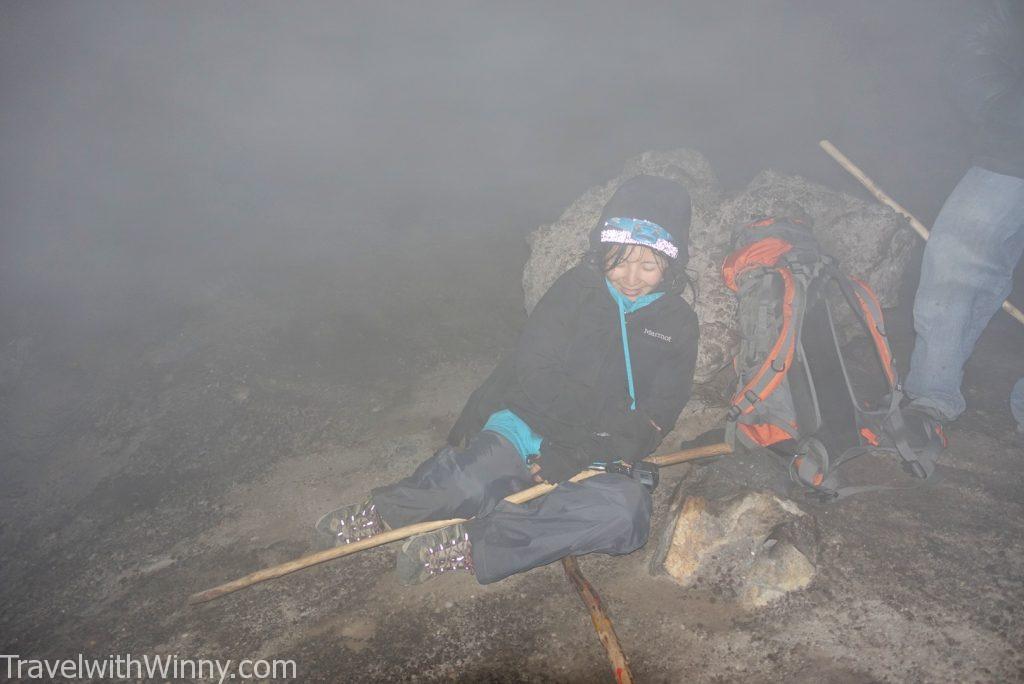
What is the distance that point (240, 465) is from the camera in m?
4.04

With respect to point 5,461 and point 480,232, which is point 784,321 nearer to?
point 480,232

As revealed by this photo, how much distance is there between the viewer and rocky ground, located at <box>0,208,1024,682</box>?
8.54ft

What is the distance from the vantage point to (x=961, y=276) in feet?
12.0

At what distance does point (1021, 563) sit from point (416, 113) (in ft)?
40.5

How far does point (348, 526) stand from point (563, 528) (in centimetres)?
137

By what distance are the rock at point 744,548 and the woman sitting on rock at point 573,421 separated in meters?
0.27

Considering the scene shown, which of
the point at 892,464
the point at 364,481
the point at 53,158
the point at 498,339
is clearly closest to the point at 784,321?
the point at 892,464

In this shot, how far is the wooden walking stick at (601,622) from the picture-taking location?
2.46 metres

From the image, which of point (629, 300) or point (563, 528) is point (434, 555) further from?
point (629, 300)

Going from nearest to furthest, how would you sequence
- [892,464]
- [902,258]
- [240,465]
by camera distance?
[892,464]
[240,465]
[902,258]

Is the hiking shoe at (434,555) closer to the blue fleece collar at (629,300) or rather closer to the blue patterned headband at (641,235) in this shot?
the blue fleece collar at (629,300)

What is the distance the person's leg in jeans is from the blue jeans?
101 inches

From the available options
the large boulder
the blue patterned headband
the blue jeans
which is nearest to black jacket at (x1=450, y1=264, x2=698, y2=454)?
the blue patterned headband

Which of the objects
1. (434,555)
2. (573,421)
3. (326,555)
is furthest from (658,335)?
(326,555)
